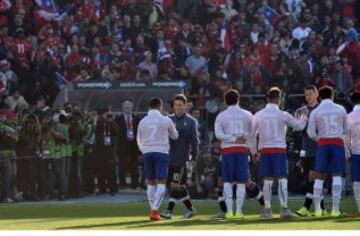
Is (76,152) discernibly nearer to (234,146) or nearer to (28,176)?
(28,176)

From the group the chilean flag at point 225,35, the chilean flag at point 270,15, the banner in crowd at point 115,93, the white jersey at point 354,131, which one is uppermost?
the chilean flag at point 270,15

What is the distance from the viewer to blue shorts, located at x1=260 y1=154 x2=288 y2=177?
19766 mm

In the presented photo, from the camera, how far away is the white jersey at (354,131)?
2012 cm

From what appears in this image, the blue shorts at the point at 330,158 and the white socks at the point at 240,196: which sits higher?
the blue shorts at the point at 330,158

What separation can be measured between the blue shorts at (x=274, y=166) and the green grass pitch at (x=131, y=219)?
2.35 feet

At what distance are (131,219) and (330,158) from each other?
3375 mm

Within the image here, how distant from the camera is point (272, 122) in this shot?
782 inches

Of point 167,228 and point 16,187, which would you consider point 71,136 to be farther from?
point 167,228

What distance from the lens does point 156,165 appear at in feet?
66.4

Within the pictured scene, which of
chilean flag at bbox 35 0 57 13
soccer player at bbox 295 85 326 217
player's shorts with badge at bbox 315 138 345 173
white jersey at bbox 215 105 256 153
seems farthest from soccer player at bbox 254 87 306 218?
chilean flag at bbox 35 0 57 13

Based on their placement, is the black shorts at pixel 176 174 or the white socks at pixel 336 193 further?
the black shorts at pixel 176 174

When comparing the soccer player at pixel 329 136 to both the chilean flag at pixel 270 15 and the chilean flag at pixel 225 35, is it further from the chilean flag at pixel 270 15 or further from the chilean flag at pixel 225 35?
the chilean flag at pixel 270 15

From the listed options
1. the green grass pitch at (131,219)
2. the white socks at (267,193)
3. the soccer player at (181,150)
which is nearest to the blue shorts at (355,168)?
the green grass pitch at (131,219)

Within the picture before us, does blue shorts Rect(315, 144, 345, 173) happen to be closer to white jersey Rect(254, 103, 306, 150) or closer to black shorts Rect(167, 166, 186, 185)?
white jersey Rect(254, 103, 306, 150)
